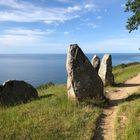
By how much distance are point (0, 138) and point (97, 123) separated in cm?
448

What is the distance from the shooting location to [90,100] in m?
17.0

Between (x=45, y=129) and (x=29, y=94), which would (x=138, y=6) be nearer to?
(x=29, y=94)

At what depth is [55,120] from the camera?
45.1 feet

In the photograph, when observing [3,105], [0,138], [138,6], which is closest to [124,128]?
[0,138]

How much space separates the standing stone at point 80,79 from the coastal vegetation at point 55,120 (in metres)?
0.85

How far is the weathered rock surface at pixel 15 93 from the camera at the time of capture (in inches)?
772

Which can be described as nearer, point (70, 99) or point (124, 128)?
point (124, 128)

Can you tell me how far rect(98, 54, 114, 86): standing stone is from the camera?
24812 mm

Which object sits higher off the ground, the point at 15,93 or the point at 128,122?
the point at 15,93

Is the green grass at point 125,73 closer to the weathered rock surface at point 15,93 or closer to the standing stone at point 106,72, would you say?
the standing stone at point 106,72

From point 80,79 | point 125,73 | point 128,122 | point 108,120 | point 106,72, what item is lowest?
point 108,120

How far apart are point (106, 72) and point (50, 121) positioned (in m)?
12.4

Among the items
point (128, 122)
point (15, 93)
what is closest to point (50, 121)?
point (128, 122)

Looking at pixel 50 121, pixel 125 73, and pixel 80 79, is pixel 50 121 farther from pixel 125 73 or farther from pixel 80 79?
pixel 125 73
